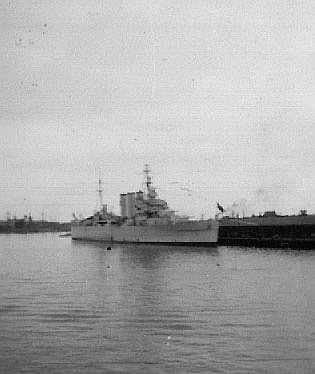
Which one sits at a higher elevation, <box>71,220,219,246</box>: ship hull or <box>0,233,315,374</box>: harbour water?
<box>71,220,219,246</box>: ship hull

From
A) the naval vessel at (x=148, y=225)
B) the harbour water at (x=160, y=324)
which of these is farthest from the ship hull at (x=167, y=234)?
the harbour water at (x=160, y=324)

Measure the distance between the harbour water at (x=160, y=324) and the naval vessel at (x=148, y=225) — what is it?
4044 centimetres

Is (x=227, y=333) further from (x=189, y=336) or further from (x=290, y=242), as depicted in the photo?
(x=290, y=242)

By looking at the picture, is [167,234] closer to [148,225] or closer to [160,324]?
[148,225]

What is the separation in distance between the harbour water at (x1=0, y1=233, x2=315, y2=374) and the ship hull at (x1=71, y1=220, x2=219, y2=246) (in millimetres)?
39437

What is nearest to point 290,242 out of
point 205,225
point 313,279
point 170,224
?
point 205,225

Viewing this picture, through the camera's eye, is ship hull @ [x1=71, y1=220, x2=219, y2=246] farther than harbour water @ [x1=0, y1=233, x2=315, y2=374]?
Yes

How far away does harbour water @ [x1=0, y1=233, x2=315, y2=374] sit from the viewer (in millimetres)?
13570

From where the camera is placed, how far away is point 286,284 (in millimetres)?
28203

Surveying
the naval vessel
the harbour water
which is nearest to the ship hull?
the naval vessel

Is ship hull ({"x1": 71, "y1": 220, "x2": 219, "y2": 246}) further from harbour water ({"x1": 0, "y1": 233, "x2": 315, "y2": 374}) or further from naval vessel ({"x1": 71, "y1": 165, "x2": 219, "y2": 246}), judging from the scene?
harbour water ({"x1": 0, "y1": 233, "x2": 315, "y2": 374})

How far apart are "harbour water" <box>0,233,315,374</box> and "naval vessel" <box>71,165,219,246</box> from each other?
133 feet

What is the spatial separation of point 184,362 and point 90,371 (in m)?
2.63

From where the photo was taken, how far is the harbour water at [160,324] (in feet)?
44.5
